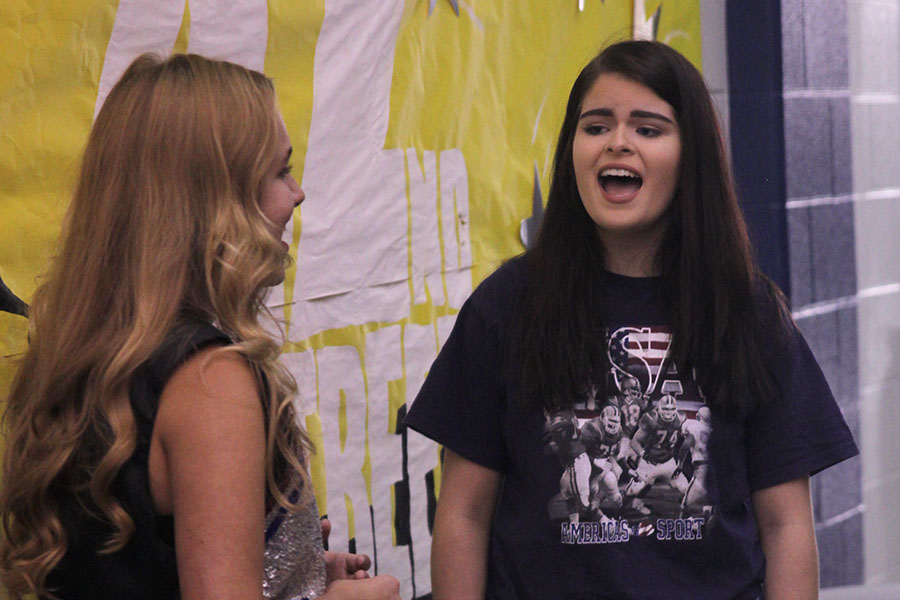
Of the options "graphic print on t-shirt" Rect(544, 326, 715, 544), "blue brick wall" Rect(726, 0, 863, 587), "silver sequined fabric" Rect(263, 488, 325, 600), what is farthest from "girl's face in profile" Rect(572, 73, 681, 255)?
"blue brick wall" Rect(726, 0, 863, 587)

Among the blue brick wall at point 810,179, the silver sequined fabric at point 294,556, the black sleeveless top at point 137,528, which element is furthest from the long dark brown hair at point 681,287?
the blue brick wall at point 810,179

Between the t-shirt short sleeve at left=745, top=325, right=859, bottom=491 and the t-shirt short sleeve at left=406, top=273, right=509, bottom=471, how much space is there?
39cm

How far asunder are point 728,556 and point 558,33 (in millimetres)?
1819

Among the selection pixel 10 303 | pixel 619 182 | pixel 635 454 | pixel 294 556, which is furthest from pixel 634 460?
pixel 10 303

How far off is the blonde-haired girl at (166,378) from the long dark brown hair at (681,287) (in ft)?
1.70

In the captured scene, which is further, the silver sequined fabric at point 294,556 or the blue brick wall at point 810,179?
the blue brick wall at point 810,179

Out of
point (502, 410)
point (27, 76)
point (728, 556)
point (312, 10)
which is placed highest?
point (312, 10)

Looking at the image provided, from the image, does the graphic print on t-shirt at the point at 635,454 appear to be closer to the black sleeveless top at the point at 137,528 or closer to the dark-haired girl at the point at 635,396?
the dark-haired girl at the point at 635,396

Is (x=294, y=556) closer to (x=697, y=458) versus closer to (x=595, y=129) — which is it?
(x=697, y=458)

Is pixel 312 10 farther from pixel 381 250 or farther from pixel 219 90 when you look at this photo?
pixel 219 90

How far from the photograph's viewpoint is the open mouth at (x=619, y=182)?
1757mm

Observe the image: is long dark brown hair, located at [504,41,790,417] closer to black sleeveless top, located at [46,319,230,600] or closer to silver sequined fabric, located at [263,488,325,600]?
silver sequined fabric, located at [263,488,325,600]

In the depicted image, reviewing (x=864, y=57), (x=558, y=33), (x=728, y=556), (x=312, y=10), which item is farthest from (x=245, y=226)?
(x=864, y=57)

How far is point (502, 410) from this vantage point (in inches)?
69.2
